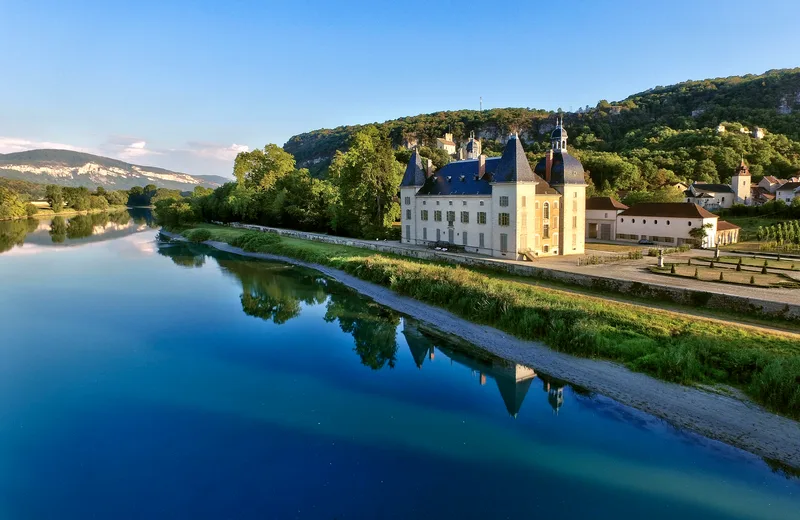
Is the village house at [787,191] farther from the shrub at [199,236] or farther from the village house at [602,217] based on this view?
the shrub at [199,236]

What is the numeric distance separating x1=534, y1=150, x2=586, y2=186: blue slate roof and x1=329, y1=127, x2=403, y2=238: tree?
1561 centimetres

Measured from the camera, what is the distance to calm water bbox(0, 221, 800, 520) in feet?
34.5

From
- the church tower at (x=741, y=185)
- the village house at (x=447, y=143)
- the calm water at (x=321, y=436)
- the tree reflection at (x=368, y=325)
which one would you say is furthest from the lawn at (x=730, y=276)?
the village house at (x=447, y=143)

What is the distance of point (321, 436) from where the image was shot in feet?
43.7

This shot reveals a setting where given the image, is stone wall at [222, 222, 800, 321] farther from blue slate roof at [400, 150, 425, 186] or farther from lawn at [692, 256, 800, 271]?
lawn at [692, 256, 800, 271]

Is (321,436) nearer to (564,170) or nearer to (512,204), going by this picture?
(512,204)

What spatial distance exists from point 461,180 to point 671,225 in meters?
17.9

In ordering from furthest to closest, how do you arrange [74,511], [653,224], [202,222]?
[202,222] → [653,224] → [74,511]

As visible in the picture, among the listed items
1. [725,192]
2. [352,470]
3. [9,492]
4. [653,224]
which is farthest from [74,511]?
[725,192]

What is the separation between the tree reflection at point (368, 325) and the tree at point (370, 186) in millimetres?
16336

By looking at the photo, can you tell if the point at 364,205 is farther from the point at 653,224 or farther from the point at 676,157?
the point at 676,157

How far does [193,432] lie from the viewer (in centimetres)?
1368

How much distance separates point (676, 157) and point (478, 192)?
49789 mm

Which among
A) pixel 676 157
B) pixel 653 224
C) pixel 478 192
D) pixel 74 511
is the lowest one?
pixel 74 511
